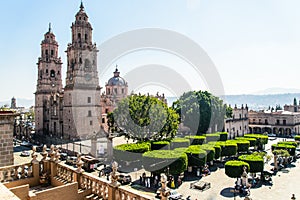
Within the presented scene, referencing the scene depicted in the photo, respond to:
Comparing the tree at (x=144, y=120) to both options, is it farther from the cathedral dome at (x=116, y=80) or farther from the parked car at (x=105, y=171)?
the cathedral dome at (x=116, y=80)

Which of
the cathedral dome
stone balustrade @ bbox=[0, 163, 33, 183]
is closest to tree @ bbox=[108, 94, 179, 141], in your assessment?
stone balustrade @ bbox=[0, 163, 33, 183]

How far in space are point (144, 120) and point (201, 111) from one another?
1934cm

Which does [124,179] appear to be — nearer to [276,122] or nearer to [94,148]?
[94,148]

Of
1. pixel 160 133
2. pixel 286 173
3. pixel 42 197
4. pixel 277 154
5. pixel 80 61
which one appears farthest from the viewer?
pixel 80 61

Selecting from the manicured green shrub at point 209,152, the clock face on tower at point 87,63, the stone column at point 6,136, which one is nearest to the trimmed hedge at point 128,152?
the manicured green shrub at point 209,152

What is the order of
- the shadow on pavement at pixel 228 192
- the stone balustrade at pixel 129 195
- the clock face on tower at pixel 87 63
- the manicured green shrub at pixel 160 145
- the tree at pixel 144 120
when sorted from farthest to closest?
1. the clock face on tower at pixel 87 63
2. the tree at pixel 144 120
3. the manicured green shrub at pixel 160 145
4. the shadow on pavement at pixel 228 192
5. the stone balustrade at pixel 129 195

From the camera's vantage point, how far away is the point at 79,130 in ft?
158

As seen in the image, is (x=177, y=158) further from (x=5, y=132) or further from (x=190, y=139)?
(x=5, y=132)

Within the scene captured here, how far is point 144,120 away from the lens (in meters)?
38.0

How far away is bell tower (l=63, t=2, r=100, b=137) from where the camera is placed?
47406 mm

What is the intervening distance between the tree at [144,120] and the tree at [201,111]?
14.0m

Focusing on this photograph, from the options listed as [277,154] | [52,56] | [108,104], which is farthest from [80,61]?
[277,154]

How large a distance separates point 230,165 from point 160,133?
14.4m

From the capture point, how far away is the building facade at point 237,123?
60.6 metres
